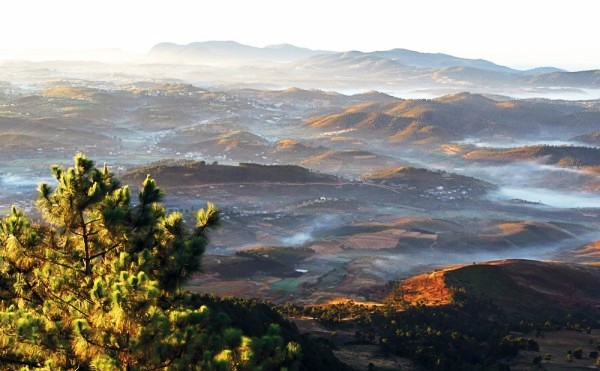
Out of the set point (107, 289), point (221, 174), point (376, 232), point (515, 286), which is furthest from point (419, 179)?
point (107, 289)

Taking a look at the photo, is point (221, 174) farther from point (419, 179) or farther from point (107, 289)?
point (107, 289)

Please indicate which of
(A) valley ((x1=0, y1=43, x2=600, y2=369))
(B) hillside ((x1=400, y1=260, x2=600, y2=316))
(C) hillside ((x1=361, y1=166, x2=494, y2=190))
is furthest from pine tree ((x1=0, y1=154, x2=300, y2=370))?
(C) hillside ((x1=361, y1=166, x2=494, y2=190))

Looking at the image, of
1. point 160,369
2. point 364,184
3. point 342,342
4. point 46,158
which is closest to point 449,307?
point 342,342

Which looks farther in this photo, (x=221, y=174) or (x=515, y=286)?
(x=221, y=174)

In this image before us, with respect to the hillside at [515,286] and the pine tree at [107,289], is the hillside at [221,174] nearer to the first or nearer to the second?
the hillside at [515,286]

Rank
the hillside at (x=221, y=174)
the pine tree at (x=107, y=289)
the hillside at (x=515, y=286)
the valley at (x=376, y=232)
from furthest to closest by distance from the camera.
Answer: the hillside at (x=221, y=174) < the hillside at (x=515, y=286) < the valley at (x=376, y=232) < the pine tree at (x=107, y=289)

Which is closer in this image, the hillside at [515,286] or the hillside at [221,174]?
the hillside at [515,286]

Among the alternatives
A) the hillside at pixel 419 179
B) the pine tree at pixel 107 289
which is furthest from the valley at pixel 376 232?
the pine tree at pixel 107 289

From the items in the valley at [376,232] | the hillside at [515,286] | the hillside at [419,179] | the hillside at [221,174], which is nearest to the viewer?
the valley at [376,232]
